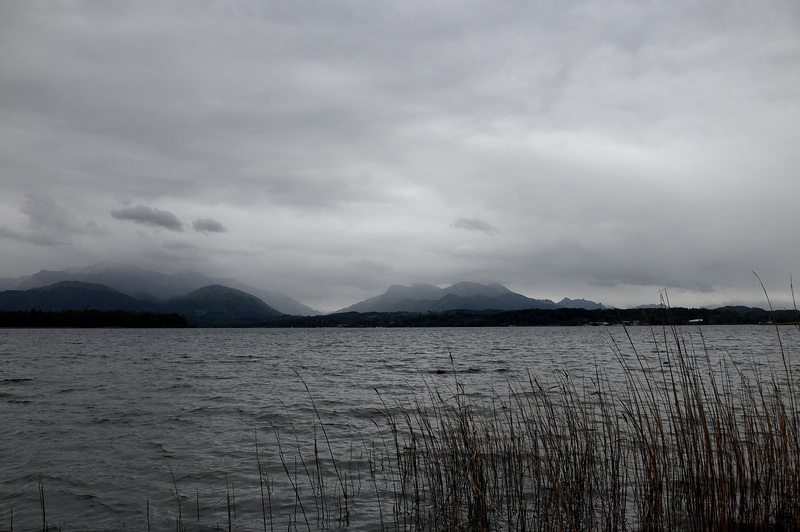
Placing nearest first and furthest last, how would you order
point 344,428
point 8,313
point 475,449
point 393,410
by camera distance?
point 475,449 < point 344,428 < point 393,410 < point 8,313

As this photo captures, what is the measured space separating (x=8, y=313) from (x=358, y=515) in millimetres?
173020

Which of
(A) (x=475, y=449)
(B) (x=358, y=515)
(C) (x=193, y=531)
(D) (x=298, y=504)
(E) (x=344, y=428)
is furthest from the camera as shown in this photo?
(E) (x=344, y=428)

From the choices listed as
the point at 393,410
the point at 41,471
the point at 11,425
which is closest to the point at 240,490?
the point at 41,471

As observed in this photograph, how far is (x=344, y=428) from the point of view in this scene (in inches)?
608

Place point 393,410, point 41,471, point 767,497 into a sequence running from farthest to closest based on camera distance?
point 393,410 < point 41,471 < point 767,497

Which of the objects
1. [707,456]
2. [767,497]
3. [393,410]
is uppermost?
[707,456]

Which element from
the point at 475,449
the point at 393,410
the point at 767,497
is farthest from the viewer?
the point at 393,410

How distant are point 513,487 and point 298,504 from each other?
4146 mm

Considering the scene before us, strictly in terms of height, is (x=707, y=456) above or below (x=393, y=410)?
above

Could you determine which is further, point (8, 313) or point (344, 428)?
point (8, 313)

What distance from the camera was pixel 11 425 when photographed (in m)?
16.1

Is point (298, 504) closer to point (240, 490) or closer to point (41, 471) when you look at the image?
point (240, 490)

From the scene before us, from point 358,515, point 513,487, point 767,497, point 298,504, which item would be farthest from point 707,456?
point 298,504

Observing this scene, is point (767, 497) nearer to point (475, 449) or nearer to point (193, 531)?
point (475, 449)
